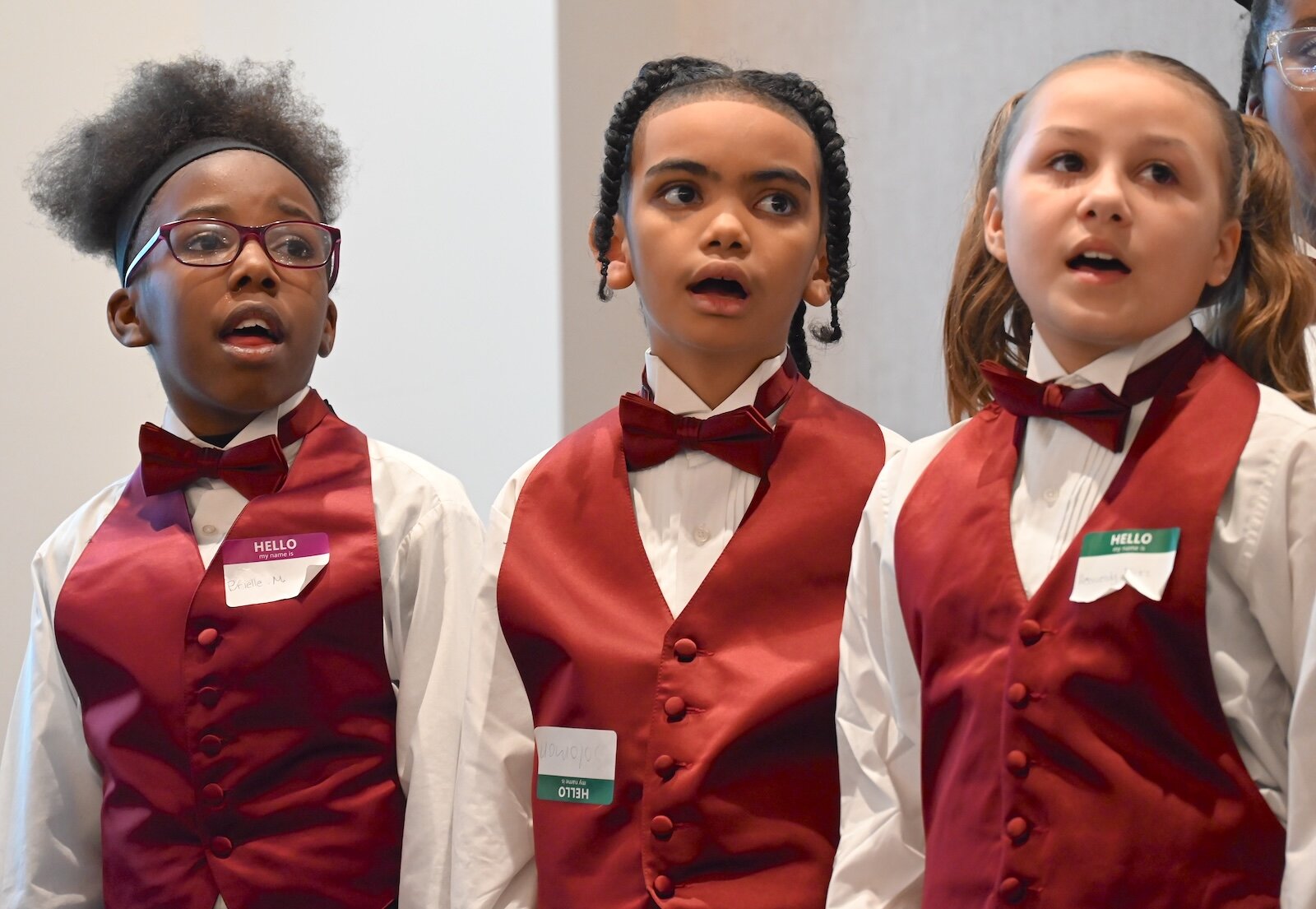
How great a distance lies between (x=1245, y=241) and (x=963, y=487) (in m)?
0.40

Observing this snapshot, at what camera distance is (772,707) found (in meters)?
1.63

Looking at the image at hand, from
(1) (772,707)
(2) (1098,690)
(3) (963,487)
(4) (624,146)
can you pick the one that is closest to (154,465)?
(4) (624,146)

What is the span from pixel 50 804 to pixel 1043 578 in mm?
1308

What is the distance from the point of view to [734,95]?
1.84 metres

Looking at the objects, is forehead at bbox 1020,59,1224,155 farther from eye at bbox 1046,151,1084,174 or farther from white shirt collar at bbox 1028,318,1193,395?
white shirt collar at bbox 1028,318,1193,395

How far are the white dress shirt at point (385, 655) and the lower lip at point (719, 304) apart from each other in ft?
1.48

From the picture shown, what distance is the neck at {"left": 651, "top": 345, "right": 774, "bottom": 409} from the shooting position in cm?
184

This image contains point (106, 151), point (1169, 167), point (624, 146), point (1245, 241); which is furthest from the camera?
point (106, 151)

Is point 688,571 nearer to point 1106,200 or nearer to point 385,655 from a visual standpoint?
point 385,655

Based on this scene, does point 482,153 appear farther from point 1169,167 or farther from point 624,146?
point 1169,167

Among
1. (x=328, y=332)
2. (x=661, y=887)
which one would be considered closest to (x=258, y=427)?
(x=328, y=332)

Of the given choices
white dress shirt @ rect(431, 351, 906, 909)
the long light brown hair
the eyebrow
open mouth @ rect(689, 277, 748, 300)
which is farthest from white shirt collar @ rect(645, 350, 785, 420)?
the long light brown hair

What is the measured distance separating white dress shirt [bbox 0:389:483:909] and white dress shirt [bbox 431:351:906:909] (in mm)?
87

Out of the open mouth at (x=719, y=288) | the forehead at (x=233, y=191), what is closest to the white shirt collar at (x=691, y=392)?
the open mouth at (x=719, y=288)
